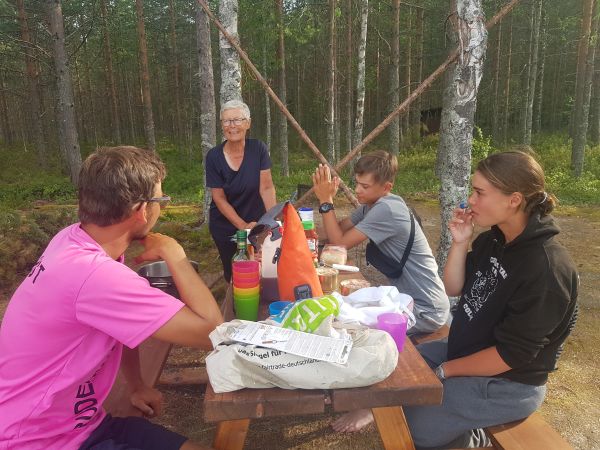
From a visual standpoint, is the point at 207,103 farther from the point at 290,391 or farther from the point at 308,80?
the point at 308,80

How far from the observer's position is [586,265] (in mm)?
6125

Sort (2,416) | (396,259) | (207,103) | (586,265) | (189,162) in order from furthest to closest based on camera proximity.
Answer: (189,162), (207,103), (586,265), (396,259), (2,416)

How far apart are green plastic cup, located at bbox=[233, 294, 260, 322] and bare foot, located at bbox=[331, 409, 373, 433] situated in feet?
3.90

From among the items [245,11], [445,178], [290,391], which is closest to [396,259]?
[290,391]

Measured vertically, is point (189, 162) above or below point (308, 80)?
below

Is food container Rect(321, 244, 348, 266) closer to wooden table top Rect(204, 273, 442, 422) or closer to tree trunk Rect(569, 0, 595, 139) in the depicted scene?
wooden table top Rect(204, 273, 442, 422)

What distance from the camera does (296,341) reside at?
55.8 inches

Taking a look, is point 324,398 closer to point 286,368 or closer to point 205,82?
point 286,368

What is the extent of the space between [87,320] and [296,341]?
2.28 feet

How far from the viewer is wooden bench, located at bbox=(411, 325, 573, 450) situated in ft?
5.82

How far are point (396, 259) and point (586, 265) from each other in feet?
15.7

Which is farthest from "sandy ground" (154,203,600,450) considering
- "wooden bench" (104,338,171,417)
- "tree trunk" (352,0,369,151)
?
"tree trunk" (352,0,369,151)


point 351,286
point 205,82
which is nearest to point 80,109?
point 205,82

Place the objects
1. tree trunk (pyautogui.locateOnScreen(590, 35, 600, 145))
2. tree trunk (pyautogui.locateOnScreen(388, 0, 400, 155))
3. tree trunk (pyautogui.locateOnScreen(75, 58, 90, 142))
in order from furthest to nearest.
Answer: tree trunk (pyautogui.locateOnScreen(75, 58, 90, 142))
tree trunk (pyautogui.locateOnScreen(590, 35, 600, 145))
tree trunk (pyautogui.locateOnScreen(388, 0, 400, 155))
